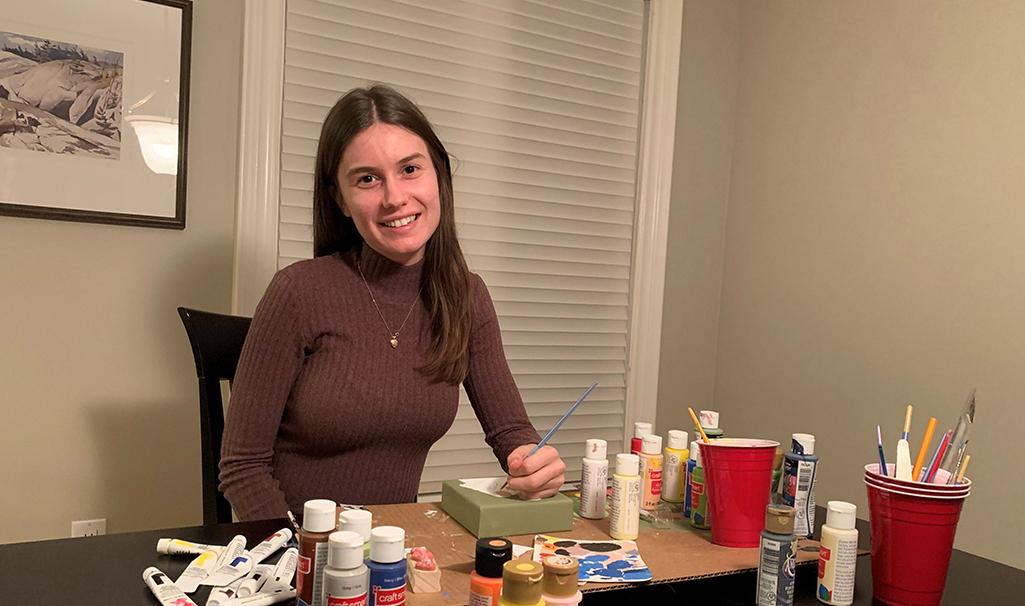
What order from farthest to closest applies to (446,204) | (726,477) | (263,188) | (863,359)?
(863,359) < (263,188) < (446,204) < (726,477)

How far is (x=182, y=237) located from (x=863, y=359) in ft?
6.39

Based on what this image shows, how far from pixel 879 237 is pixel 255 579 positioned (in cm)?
198

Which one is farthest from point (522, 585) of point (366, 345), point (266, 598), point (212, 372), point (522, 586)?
point (212, 372)

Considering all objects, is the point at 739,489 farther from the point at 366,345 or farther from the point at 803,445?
the point at 366,345

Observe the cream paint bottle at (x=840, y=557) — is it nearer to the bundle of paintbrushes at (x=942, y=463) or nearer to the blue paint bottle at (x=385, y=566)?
the bundle of paintbrushes at (x=942, y=463)

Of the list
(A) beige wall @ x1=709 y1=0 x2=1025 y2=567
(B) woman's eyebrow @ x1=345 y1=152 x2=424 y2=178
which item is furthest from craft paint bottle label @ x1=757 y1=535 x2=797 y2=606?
(A) beige wall @ x1=709 y1=0 x2=1025 y2=567

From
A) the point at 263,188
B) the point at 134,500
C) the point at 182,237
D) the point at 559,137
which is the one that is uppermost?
the point at 559,137

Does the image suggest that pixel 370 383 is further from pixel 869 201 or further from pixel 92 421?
pixel 869 201

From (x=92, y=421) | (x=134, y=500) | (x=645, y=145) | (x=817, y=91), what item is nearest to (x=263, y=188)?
(x=92, y=421)

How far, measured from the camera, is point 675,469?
4.20ft

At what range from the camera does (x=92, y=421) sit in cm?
191

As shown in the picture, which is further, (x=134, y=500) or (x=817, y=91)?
(x=817, y=91)

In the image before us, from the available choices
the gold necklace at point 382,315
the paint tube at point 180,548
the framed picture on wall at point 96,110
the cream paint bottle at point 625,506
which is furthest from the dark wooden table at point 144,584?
the framed picture on wall at point 96,110

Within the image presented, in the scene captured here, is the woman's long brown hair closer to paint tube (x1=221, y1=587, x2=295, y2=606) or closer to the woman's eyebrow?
the woman's eyebrow
